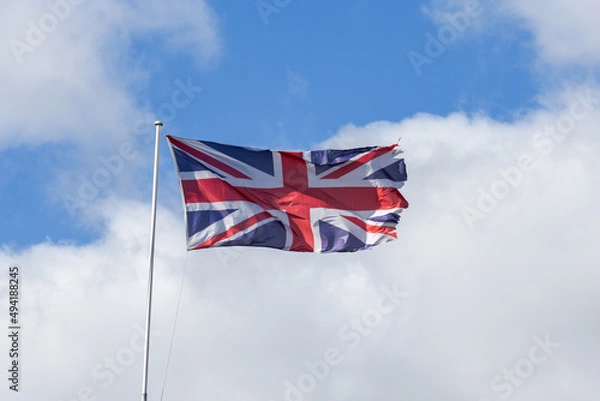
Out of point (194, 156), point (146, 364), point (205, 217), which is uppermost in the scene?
point (194, 156)

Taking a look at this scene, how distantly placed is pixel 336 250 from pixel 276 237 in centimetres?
224

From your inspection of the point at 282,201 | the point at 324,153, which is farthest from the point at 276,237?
the point at 324,153

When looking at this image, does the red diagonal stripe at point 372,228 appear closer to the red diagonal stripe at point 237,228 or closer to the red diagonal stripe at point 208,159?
the red diagonal stripe at point 237,228

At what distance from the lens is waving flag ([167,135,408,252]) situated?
35156 millimetres

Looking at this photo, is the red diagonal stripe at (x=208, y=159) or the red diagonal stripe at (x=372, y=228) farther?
the red diagonal stripe at (x=372, y=228)

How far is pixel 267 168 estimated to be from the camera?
36.9m

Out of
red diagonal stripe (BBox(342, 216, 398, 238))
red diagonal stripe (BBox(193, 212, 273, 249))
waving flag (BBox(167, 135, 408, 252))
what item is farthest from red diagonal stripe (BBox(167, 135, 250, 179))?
red diagonal stripe (BBox(342, 216, 398, 238))

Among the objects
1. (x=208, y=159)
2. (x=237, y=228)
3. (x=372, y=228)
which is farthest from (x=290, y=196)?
(x=208, y=159)

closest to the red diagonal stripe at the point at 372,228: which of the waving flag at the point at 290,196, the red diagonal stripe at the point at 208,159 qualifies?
the waving flag at the point at 290,196

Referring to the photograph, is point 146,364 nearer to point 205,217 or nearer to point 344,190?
point 205,217

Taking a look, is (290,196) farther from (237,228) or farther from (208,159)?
(208,159)

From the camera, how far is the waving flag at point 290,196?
35.2 metres

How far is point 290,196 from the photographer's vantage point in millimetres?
37000

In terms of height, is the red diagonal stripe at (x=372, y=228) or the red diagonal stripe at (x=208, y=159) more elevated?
the red diagonal stripe at (x=208, y=159)
